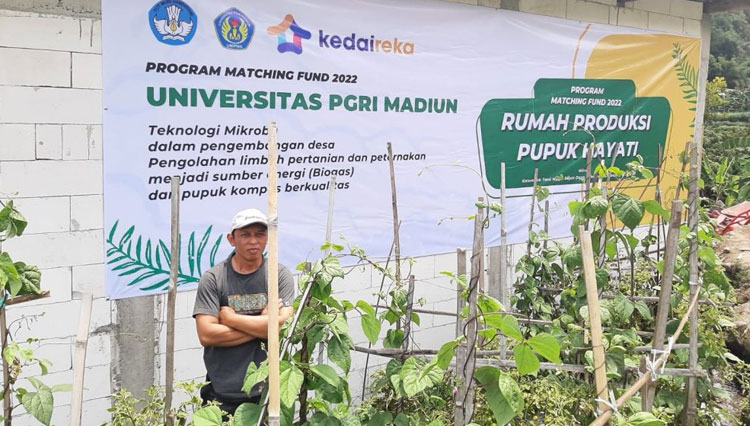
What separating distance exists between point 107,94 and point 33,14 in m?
0.46

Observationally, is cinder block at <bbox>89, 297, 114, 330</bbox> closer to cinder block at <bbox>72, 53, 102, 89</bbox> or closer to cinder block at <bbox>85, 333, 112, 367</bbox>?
cinder block at <bbox>85, 333, 112, 367</bbox>

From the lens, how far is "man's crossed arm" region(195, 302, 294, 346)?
127 inches

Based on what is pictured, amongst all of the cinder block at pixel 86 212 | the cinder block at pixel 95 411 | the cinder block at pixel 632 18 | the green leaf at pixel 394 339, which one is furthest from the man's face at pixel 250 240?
the cinder block at pixel 632 18

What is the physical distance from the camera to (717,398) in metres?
3.56

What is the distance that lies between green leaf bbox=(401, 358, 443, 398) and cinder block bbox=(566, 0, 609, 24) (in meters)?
4.27

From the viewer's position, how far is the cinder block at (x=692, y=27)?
7.28 m

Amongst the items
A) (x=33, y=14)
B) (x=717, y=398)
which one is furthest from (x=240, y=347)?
(x=717, y=398)

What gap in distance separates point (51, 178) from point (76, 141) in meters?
0.20

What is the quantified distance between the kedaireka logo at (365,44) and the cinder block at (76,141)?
1.44m

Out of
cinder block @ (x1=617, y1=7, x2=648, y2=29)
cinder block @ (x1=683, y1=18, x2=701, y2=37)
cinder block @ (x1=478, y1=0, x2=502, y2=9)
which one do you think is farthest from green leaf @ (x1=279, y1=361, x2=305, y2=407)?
cinder block @ (x1=683, y1=18, x2=701, y2=37)

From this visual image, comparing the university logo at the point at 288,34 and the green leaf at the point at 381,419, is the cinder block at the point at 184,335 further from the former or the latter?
the green leaf at the point at 381,419

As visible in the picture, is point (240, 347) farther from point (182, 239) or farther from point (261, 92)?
point (261, 92)

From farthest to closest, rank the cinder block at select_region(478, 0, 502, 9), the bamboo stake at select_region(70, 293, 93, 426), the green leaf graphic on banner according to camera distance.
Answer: the cinder block at select_region(478, 0, 502, 9)
the green leaf graphic on banner
the bamboo stake at select_region(70, 293, 93, 426)

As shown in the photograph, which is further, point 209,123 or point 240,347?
point 209,123
